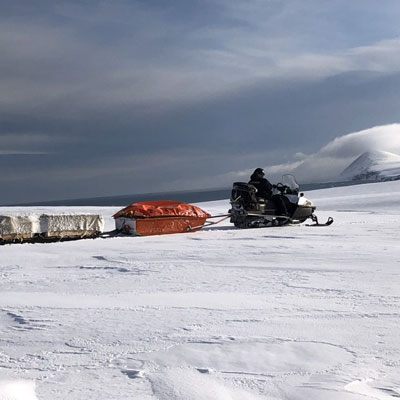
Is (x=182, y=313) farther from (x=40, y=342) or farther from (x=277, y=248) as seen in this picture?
(x=277, y=248)

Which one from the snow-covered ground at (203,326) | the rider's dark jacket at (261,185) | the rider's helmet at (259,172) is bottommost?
the snow-covered ground at (203,326)

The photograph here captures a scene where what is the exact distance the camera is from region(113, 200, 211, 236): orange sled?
8859 millimetres

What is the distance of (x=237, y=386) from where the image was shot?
7.57ft

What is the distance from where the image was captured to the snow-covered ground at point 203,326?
232 cm

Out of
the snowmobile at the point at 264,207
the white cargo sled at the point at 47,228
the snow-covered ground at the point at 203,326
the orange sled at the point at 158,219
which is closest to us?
the snow-covered ground at the point at 203,326

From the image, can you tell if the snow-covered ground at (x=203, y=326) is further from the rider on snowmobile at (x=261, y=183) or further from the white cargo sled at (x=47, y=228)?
the rider on snowmobile at (x=261, y=183)

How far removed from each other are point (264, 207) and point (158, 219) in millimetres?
2324

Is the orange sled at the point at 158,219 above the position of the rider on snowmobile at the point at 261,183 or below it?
below

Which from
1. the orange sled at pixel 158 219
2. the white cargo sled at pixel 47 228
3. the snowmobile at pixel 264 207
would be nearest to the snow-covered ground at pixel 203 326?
the white cargo sled at pixel 47 228

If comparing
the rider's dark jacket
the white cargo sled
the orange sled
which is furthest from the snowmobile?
the white cargo sled

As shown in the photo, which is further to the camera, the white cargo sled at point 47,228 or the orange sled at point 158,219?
the orange sled at point 158,219

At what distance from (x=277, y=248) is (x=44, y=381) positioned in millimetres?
4722

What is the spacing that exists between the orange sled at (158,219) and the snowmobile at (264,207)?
2.47ft

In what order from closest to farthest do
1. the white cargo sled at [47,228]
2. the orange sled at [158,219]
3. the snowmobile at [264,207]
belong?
the white cargo sled at [47,228], the orange sled at [158,219], the snowmobile at [264,207]
